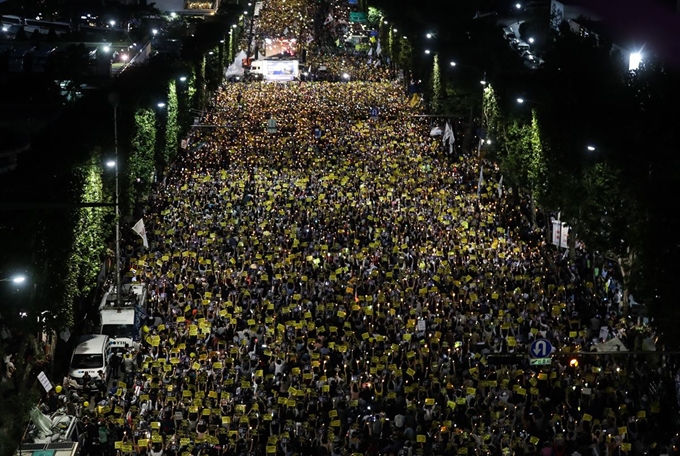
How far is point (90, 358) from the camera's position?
1216 inches

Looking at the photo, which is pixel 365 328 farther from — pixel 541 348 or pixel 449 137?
pixel 449 137

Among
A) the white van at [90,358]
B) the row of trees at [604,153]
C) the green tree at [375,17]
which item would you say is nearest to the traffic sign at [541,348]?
the row of trees at [604,153]

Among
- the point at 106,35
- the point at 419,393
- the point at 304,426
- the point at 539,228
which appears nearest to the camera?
the point at 304,426

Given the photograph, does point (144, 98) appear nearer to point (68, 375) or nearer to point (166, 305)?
point (166, 305)

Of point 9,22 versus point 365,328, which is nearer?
point 365,328

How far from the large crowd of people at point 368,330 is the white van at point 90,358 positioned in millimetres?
752

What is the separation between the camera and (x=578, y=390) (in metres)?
28.0

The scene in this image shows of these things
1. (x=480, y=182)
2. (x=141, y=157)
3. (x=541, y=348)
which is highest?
(x=541, y=348)

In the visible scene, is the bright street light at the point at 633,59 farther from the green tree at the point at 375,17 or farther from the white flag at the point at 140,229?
the green tree at the point at 375,17

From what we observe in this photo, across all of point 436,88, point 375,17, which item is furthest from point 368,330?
point 375,17

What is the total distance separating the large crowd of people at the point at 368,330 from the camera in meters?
25.9

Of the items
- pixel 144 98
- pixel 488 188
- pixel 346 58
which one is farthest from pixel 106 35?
pixel 488 188

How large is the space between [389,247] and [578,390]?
15.2 metres

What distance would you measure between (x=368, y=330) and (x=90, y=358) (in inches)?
305
